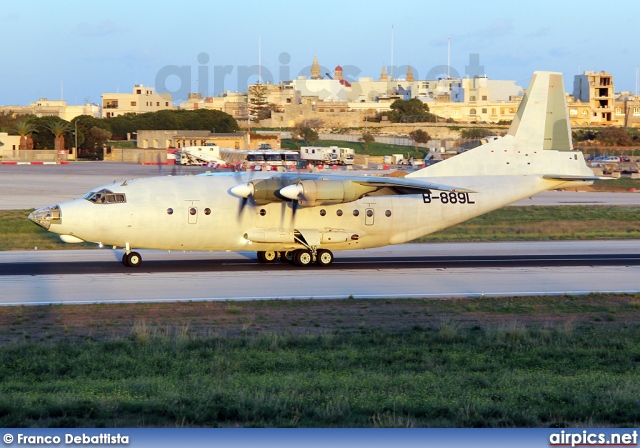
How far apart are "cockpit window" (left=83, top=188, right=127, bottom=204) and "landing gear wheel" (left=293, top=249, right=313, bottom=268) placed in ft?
20.4

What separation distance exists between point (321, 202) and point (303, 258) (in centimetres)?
239

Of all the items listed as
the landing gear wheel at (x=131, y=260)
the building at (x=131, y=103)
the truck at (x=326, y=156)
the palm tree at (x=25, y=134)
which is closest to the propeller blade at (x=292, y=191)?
the landing gear wheel at (x=131, y=260)

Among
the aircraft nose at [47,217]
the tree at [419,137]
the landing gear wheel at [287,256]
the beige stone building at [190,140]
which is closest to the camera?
the aircraft nose at [47,217]

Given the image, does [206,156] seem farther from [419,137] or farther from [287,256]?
[419,137]

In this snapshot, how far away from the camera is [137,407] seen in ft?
36.9

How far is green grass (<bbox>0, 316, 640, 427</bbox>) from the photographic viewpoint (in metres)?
11.0

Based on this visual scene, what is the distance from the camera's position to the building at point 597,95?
17950cm

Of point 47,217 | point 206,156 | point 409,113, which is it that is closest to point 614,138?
point 409,113

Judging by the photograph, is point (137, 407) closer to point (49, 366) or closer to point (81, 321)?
point (49, 366)

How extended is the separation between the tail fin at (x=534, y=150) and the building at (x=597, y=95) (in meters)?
154

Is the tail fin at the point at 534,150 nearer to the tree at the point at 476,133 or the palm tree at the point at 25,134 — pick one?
the palm tree at the point at 25,134

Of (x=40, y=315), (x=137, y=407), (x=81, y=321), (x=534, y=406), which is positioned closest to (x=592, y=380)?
(x=534, y=406)

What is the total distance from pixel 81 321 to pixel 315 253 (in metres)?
11.0

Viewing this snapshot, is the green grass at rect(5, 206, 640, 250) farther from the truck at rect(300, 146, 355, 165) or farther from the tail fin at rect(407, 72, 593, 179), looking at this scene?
the truck at rect(300, 146, 355, 165)
